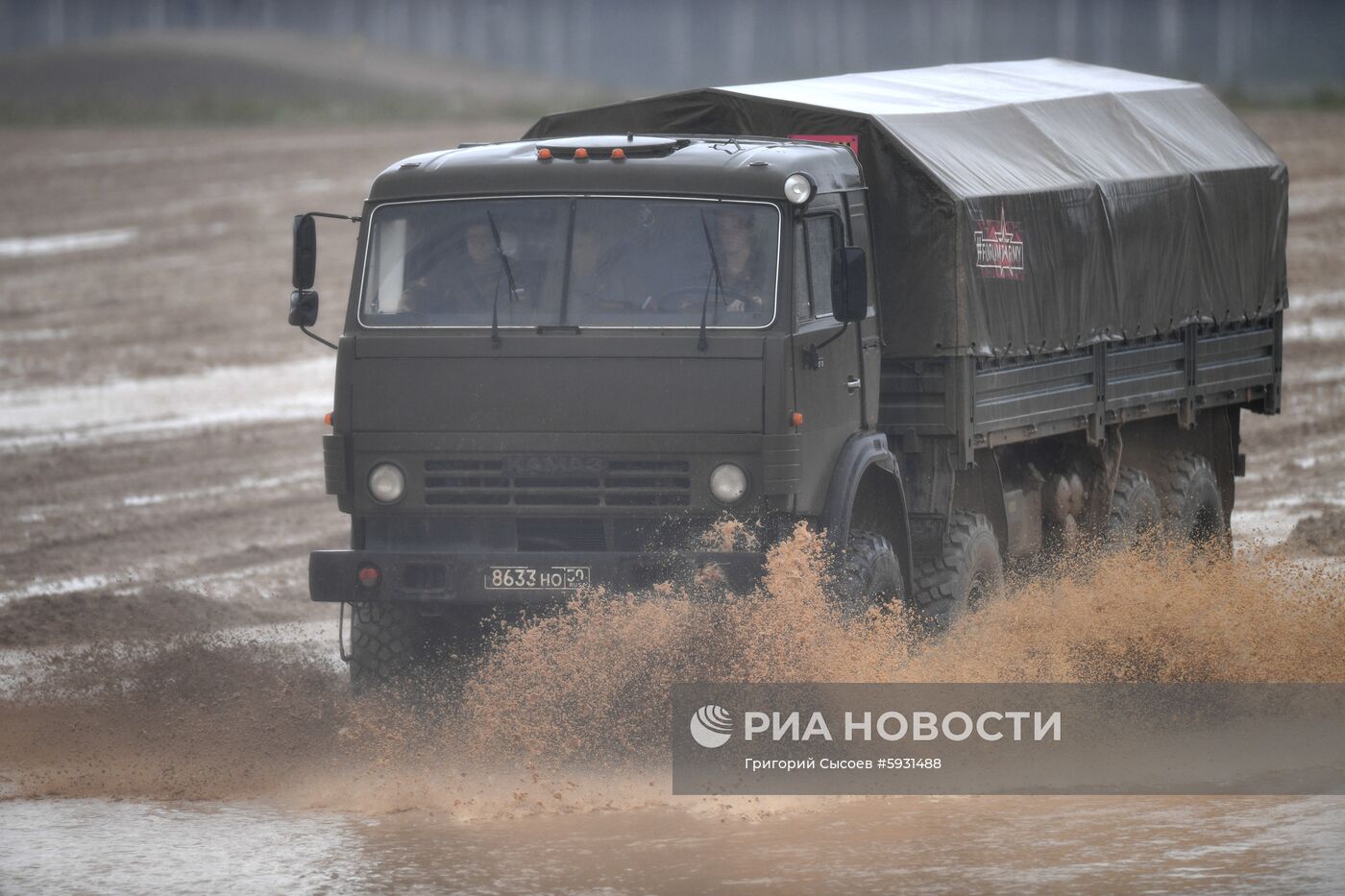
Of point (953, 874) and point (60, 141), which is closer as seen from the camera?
point (953, 874)

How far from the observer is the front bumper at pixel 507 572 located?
29.7 feet

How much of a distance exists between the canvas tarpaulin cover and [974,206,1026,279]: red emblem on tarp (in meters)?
0.01

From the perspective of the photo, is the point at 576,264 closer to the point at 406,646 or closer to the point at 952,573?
the point at 406,646

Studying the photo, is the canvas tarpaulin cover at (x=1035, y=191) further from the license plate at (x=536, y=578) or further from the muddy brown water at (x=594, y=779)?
the license plate at (x=536, y=578)

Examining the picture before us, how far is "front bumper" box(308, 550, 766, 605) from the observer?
9047 mm

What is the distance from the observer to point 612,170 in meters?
9.60

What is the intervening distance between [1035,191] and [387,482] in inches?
158

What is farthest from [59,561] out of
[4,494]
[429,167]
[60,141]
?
[60,141]

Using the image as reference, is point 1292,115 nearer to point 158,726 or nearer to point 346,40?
point 158,726

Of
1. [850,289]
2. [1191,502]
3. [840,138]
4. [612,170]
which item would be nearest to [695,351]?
[850,289]

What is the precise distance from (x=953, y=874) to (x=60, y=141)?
36511mm

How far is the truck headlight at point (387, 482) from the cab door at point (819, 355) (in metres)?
1.74

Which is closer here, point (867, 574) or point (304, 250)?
point (867, 574)

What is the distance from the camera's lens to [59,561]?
1527 centimetres
